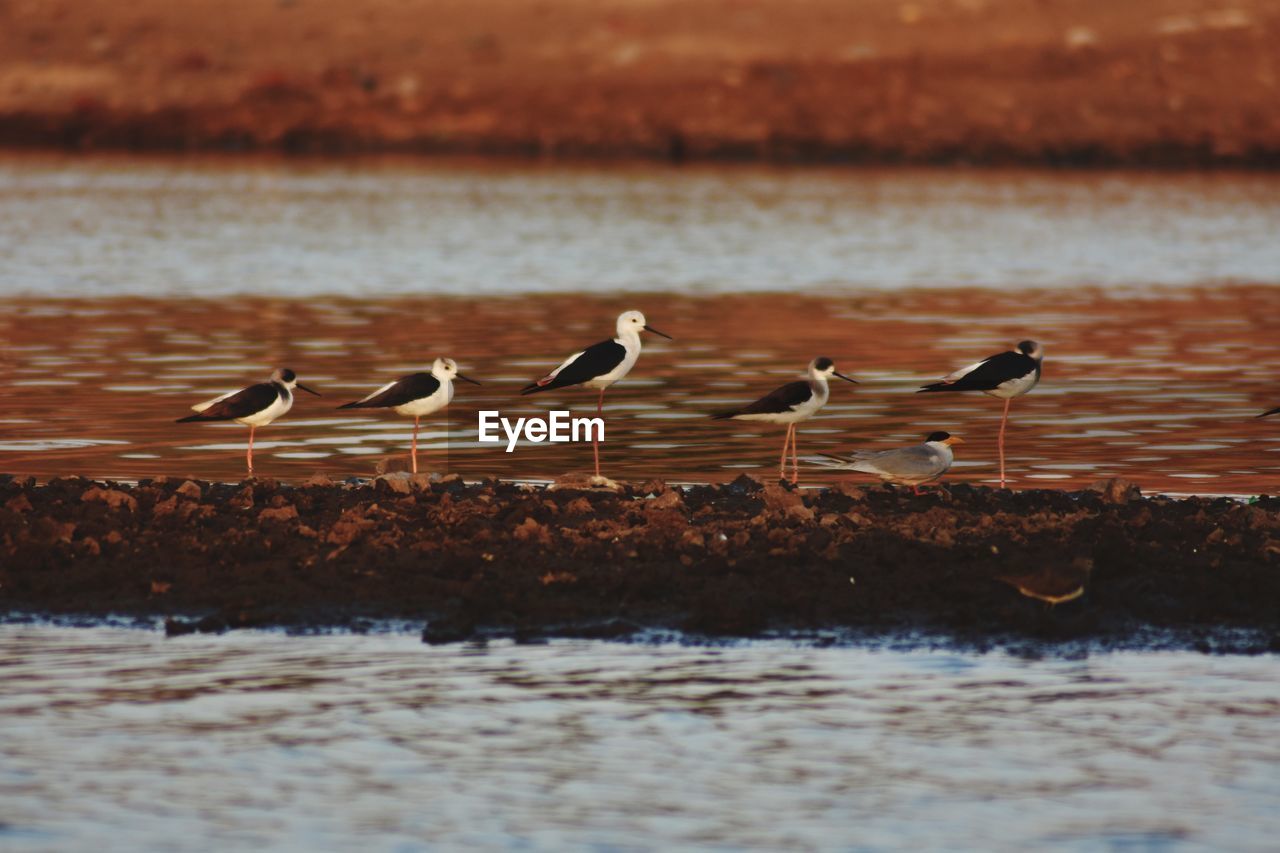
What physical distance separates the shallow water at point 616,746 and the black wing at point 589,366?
5.96 meters

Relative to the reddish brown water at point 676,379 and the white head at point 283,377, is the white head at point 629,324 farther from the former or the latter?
the white head at point 283,377

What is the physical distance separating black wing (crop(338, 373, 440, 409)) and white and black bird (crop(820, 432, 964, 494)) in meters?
3.82

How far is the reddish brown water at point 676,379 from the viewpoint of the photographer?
24.8 m

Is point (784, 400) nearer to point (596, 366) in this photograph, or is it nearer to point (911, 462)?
point (911, 462)

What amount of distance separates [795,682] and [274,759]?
346 cm

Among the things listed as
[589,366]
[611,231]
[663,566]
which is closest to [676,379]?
[589,366]

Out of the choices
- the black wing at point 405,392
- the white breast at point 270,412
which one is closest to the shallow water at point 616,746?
the white breast at point 270,412

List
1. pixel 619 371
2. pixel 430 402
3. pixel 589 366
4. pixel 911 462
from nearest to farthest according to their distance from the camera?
pixel 911 462 < pixel 430 402 < pixel 589 366 < pixel 619 371

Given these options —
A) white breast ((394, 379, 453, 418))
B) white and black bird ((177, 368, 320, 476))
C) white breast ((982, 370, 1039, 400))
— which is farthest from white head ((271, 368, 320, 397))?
white breast ((982, 370, 1039, 400))

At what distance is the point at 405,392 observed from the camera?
2189cm

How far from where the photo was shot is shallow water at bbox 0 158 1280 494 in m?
26.0

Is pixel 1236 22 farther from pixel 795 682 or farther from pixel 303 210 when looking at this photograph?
pixel 795 682

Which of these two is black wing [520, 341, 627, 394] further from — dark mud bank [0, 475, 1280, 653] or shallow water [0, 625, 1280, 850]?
shallow water [0, 625, 1280, 850]

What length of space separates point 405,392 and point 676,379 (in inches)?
483
